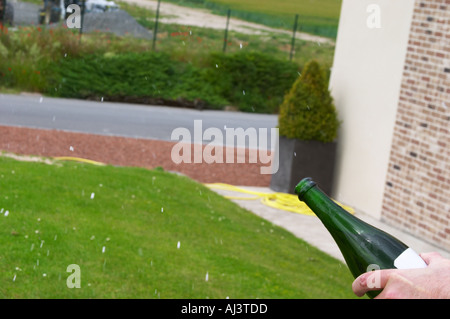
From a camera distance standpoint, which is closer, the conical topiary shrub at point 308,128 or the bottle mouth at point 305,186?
the bottle mouth at point 305,186

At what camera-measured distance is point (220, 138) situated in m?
15.5

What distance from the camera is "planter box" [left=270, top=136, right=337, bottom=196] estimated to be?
9938 millimetres

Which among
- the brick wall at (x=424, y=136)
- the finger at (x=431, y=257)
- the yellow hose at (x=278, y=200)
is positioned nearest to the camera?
the finger at (x=431, y=257)

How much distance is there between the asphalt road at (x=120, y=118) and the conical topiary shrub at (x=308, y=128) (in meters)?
4.45

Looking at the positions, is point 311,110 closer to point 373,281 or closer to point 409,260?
point 409,260

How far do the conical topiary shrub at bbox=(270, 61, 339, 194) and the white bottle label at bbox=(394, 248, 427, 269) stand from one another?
835 centimetres

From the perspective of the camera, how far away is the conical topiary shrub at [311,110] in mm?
9797

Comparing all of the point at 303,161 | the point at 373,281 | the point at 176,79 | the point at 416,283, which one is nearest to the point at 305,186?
the point at 373,281

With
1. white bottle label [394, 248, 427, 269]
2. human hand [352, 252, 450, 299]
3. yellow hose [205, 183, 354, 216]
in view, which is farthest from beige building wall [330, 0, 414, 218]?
human hand [352, 252, 450, 299]

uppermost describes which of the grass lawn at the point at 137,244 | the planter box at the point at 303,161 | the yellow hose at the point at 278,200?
the planter box at the point at 303,161

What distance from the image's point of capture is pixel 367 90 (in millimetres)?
9539

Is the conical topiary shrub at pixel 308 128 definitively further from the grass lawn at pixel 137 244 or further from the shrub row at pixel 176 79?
the shrub row at pixel 176 79

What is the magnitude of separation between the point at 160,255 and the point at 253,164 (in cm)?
691

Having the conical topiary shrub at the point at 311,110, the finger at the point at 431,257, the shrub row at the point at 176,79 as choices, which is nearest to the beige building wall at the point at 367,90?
the conical topiary shrub at the point at 311,110
